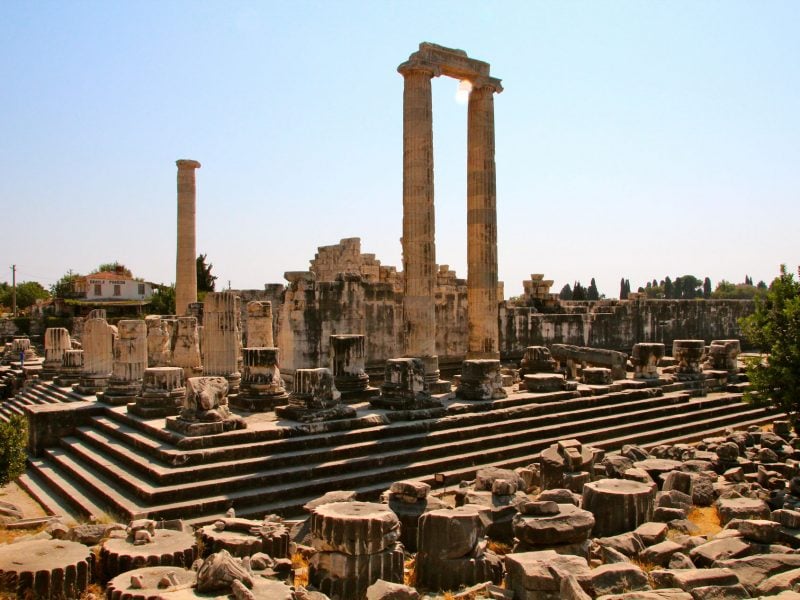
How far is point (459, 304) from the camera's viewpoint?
21312 mm

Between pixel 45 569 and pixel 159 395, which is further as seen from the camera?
pixel 159 395

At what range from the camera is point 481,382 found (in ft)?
42.1

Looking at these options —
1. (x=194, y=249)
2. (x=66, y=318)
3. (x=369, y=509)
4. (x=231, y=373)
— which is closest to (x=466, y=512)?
(x=369, y=509)

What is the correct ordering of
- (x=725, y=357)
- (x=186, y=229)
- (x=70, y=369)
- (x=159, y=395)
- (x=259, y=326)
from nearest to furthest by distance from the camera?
(x=159, y=395)
(x=259, y=326)
(x=70, y=369)
(x=725, y=357)
(x=186, y=229)

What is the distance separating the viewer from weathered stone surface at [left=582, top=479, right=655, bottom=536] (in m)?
7.54

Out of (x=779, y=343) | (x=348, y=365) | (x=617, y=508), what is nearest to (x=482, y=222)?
(x=348, y=365)

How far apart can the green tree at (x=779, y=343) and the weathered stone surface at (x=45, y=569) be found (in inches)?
354

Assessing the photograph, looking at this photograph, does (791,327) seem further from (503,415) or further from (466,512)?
(466,512)

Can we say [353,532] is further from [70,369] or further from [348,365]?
[70,369]

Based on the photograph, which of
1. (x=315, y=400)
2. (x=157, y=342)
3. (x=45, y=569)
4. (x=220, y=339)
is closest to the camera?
(x=45, y=569)

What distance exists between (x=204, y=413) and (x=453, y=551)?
475cm

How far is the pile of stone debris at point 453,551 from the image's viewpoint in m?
5.39

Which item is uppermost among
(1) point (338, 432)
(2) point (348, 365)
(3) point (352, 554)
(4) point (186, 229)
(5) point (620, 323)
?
(4) point (186, 229)

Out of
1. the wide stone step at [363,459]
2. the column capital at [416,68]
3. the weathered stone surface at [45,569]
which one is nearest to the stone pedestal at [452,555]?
the weathered stone surface at [45,569]
